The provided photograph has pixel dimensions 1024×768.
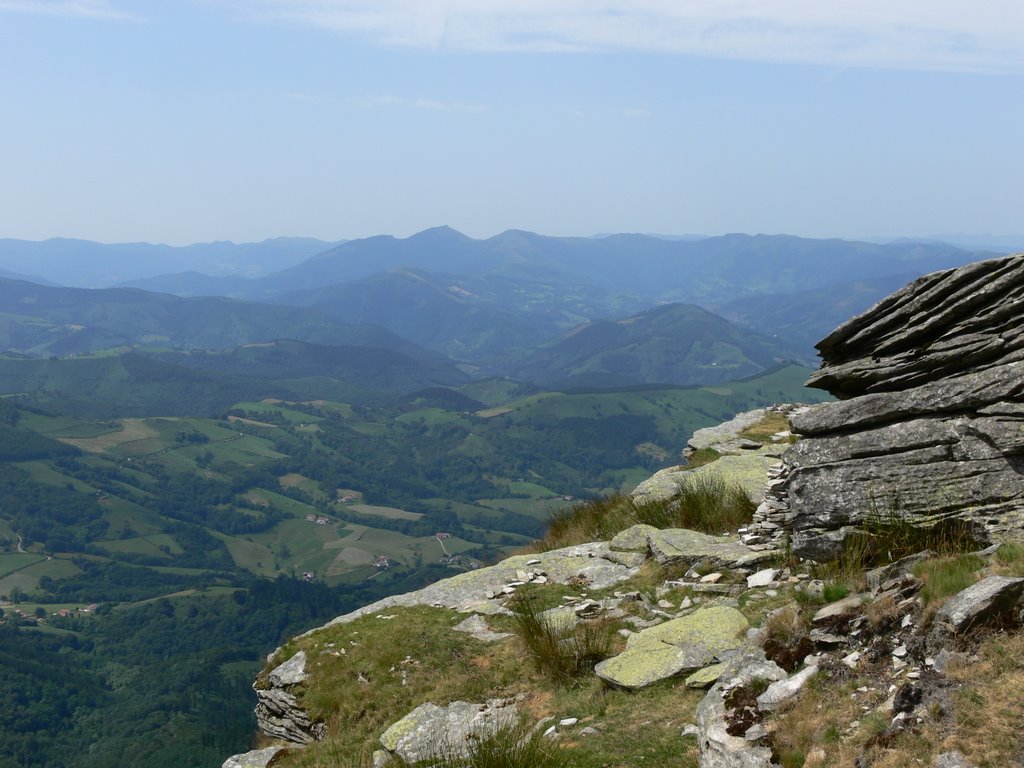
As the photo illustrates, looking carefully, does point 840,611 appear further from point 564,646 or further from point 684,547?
point 684,547

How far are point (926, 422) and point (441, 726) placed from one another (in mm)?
9342

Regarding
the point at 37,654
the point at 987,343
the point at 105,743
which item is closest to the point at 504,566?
the point at 987,343

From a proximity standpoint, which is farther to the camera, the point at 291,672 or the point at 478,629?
the point at 478,629

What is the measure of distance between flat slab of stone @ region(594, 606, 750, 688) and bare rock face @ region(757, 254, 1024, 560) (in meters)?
2.15

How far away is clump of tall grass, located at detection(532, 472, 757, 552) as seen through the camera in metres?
17.2

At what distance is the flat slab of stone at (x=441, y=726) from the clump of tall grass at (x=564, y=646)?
0.96 meters

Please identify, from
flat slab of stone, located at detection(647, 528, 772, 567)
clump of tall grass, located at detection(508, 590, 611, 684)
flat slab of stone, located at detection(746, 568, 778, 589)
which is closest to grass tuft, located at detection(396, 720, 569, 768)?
clump of tall grass, located at detection(508, 590, 611, 684)

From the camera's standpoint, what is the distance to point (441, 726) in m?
11.3

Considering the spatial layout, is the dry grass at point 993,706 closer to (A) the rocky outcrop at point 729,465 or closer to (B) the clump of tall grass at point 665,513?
(B) the clump of tall grass at point 665,513

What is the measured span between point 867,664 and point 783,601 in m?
3.19

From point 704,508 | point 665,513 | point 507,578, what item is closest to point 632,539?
point 665,513

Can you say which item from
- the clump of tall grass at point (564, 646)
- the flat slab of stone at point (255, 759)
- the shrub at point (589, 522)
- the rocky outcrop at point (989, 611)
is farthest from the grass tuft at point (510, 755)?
the shrub at point (589, 522)

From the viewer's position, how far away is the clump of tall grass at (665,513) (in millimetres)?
17203

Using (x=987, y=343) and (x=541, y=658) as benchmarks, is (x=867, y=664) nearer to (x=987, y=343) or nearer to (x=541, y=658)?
(x=541, y=658)
